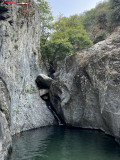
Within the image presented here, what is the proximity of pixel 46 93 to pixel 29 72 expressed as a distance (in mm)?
2868

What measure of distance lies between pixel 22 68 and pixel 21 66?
24cm

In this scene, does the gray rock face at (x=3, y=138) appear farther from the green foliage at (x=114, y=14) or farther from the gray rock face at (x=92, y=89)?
the green foliage at (x=114, y=14)

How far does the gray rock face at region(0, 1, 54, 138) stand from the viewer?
1219 cm

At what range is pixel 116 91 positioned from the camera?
9.76 metres

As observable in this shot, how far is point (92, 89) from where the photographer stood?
41.7ft

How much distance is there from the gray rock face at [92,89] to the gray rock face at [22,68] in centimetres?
213

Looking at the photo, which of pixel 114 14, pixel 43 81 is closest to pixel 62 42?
pixel 43 81

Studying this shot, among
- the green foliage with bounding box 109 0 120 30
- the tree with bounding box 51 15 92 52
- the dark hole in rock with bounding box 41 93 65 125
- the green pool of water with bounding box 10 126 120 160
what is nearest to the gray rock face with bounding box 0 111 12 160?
the green pool of water with bounding box 10 126 120 160

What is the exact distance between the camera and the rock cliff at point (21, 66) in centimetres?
1216

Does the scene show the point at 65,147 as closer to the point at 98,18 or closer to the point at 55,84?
the point at 55,84

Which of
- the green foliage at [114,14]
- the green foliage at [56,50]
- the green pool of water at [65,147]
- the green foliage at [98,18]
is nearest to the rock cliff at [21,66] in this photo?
the green pool of water at [65,147]

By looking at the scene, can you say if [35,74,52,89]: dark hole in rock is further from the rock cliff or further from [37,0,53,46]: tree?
[37,0,53,46]: tree

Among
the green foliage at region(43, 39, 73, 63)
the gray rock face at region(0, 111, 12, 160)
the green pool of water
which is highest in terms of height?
the green foliage at region(43, 39, 73, 63)

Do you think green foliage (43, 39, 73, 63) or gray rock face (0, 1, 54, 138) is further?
green foliage (43, 39, 73, 63)
